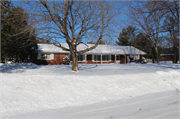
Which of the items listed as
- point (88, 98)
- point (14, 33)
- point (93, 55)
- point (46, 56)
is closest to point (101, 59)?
point (93, 55)

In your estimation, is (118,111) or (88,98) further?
(88,98)

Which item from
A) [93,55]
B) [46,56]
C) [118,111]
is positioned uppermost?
[93,55]

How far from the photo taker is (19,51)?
60.6 feet

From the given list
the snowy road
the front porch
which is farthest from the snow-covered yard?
the front porch

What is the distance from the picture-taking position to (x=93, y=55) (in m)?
29.3

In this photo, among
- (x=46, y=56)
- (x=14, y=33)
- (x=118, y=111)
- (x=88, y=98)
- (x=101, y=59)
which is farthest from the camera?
(x=101, y=59)

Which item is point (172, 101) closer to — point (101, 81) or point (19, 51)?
point (101, 81)

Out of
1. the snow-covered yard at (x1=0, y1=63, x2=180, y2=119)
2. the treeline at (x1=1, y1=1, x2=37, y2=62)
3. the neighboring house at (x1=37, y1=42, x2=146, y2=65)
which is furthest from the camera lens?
the neighboring house at (x1=37, y1=42, x2=146, y2=65)

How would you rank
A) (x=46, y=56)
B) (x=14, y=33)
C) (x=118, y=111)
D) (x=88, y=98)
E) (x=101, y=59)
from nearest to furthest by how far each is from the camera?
1. (x=118, y=111)
2. (x=88, y=98)
3. (x=14, y=33)
4. (x=46, y=56)
5. (x=101, y=59)

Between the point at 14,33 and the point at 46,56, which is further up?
the point at 14,33

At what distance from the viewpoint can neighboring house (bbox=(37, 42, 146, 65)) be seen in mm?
25612

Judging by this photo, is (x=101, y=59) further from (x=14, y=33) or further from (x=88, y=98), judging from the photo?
(x=88, y=98)

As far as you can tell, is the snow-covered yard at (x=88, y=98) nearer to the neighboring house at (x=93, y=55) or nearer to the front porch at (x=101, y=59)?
the neighboring house at (x=93, y=55)

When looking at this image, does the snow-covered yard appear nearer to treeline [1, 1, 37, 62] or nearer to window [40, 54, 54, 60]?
treeline [1, 1, 37, 62]
